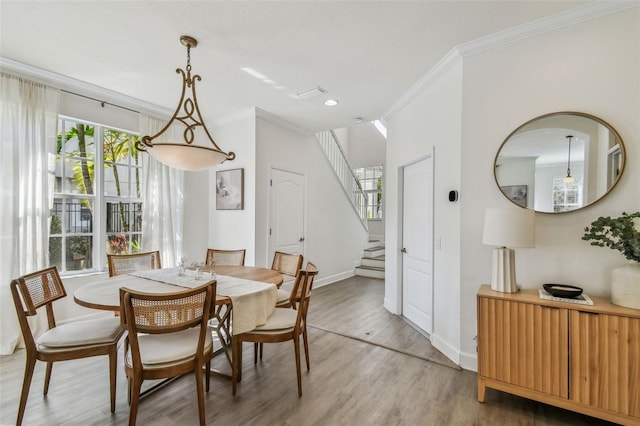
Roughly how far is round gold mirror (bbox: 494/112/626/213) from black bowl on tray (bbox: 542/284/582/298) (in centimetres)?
57

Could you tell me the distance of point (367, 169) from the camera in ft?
25.6

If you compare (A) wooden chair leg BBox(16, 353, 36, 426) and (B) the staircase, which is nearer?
(A) wooden chair leg BBox(16, 353, 36, 426)

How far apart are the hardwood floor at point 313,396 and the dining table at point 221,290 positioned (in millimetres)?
377

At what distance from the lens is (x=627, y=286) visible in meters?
1.78

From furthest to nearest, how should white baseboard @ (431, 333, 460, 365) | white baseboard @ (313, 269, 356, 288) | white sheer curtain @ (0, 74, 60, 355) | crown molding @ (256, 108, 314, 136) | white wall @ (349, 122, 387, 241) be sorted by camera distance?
white wall @ (349, 122, 387, 241)
white baseboard @ (313, 269, 356, 288)
crown molding @ (256, 108, 314, 136)
white sheer curtain @ (0, 74, 60, 355)
white baseboard @ (431, 333, 460, 365)

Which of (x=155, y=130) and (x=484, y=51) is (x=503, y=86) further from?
(x=155, y=130)

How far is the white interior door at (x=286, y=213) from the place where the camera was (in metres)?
4.44

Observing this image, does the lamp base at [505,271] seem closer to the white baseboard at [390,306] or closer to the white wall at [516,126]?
the white wall at [516,126]

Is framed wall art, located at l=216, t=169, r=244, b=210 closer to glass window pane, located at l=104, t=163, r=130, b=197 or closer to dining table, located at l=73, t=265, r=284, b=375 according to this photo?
glass window pane, located at l=104, t=163, r=130, b=197

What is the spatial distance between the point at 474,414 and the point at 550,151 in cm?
204

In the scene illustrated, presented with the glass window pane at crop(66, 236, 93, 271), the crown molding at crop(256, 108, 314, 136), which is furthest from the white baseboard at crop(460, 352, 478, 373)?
the glass window pane at crop(66, 236, 93, 271)

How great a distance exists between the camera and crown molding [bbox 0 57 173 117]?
286cm

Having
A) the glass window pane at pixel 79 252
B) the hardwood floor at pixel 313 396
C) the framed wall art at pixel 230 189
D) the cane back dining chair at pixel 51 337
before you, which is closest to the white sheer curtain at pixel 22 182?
the glass window pane at pixel 79 252

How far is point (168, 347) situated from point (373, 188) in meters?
6.55
